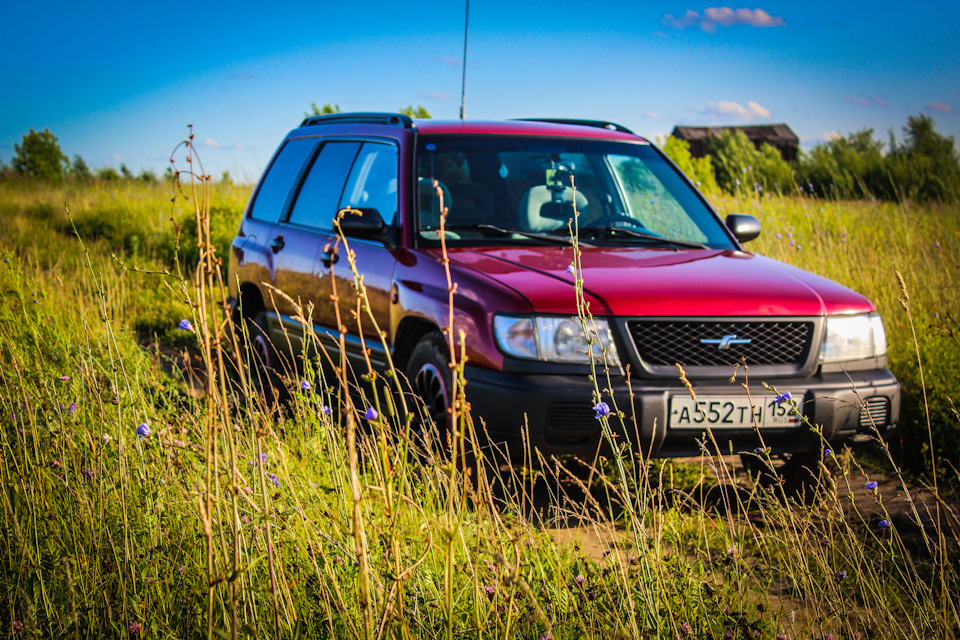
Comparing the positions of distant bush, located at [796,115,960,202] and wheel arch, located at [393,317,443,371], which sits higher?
distant bush, located at [796,115,960,202]

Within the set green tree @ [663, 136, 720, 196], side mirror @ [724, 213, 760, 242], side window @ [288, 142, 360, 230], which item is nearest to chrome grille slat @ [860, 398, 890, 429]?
side mirror @ [724, 213, 760, 242]

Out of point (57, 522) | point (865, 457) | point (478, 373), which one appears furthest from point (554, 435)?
point (865, 457)

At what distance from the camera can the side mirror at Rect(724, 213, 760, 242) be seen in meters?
4.60

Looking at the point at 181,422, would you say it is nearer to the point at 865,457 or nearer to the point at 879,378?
the point at 879,378

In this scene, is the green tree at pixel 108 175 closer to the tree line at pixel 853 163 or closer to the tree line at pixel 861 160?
the tree line at pixel 853 163

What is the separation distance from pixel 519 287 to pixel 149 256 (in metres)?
10.4

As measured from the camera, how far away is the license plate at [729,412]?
3.19 m

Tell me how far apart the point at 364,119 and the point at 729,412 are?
286 centimetres

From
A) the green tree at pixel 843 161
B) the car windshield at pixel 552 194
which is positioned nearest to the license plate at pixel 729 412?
the car windshield at pixel 552 194

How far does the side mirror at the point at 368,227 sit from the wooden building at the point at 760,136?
62196 millimetres

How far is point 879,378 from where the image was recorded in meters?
3.57

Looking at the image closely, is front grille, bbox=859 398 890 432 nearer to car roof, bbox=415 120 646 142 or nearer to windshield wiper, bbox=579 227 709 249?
windshield wiper, bbox=579 227 709 249

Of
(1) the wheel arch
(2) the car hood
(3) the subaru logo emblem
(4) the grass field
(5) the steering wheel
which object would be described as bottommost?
(4) the grass field

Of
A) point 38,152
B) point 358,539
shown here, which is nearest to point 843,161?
point 358,539
